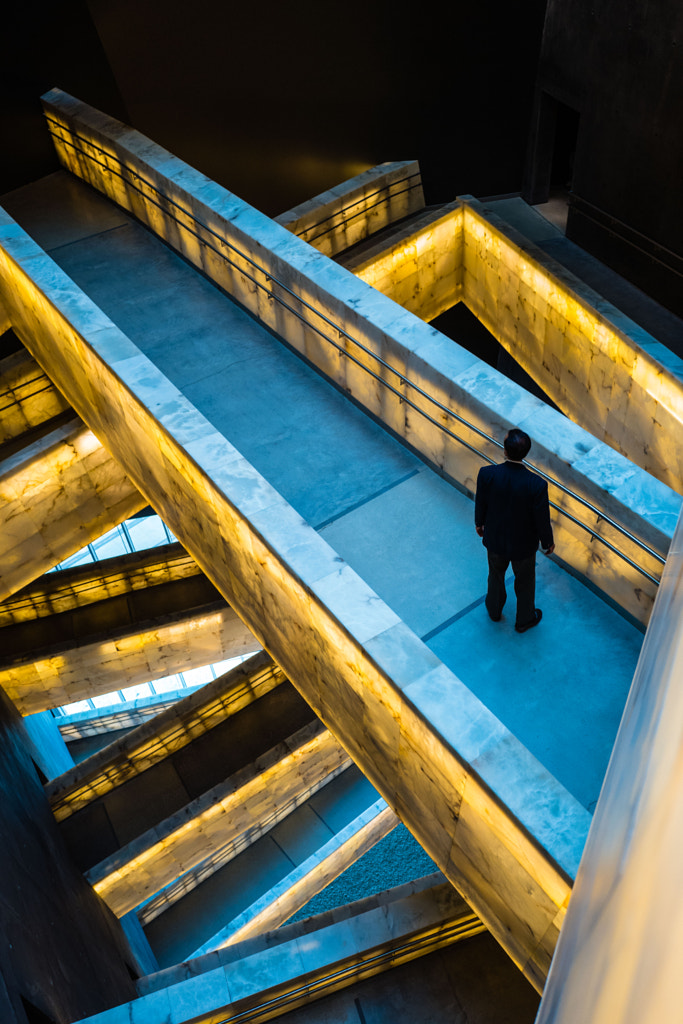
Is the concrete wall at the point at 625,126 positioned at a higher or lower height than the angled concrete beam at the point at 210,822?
higher

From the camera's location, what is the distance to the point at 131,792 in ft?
41.0

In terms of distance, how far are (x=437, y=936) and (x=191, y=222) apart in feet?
27.2

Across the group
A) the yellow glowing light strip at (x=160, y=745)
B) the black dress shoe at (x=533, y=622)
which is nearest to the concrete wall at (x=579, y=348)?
the black dress shoe at (x=533, y=622)

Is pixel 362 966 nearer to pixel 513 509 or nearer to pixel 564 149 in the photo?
pixel 513 509

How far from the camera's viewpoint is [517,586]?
17.4ft

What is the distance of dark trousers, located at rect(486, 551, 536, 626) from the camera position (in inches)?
201

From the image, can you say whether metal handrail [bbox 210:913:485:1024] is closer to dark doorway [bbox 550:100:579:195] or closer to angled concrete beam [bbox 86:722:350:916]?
angled concrete beam [bbox 86:722:350:916]

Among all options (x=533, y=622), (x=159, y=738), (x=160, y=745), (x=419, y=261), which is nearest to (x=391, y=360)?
(x=533, y=622)

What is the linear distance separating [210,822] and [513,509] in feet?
30.5

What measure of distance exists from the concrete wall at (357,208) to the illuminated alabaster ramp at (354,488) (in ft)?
9.62

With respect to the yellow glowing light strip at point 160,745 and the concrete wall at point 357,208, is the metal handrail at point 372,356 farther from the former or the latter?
the yellow glowing light strip at point 160,745

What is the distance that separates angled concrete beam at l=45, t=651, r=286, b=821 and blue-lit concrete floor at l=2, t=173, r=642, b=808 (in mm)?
5828

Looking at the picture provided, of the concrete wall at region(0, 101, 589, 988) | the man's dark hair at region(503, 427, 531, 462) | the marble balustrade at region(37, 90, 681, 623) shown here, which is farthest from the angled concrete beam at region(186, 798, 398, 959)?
the man's dark hair at region(503, 427, 531, 462)

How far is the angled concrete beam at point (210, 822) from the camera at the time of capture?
38.1ft
